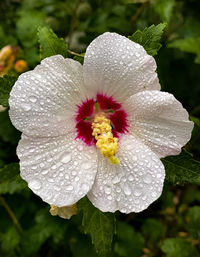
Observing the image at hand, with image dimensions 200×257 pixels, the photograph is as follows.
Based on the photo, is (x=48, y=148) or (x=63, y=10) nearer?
(x=48, y=148)

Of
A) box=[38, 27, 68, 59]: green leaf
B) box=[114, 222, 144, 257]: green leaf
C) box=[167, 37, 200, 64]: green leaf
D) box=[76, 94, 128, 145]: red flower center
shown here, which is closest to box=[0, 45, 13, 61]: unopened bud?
box=[38, 27, 68, 59]: green leaf

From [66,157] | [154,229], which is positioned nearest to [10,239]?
[154,229]

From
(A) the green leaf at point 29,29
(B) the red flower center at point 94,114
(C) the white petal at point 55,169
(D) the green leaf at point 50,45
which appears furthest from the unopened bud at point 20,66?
(C) the white petal at point 55,169

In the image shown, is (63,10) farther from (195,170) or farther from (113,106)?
(195,170)

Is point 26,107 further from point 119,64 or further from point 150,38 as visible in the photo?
point 150,38

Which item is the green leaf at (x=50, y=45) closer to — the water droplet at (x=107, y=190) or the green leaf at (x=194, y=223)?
the water droplet at (x=107, y=190)

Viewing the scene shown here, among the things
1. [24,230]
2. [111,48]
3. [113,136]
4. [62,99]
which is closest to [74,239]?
[24,230]
